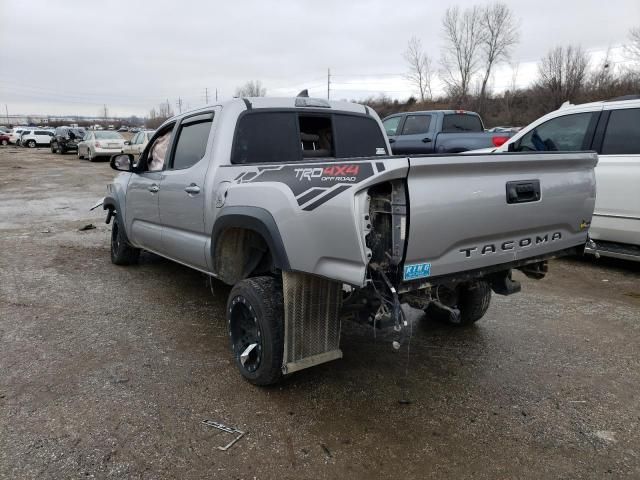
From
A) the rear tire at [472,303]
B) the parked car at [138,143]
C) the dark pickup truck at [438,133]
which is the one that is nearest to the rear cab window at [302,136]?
the rear tire at [472,303]

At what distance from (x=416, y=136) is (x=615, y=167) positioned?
23.3 ft

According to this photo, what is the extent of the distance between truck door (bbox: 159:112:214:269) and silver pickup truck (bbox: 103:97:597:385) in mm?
18

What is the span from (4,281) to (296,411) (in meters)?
4.47

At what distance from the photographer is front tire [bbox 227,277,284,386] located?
130 inches

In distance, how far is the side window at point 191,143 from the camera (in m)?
4.34

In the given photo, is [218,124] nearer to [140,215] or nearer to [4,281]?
[140,215]

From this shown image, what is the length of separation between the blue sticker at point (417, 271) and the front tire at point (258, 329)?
3.22 feet

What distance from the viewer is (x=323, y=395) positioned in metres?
3.44

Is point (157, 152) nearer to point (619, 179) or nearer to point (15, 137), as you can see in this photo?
point (619, 179)

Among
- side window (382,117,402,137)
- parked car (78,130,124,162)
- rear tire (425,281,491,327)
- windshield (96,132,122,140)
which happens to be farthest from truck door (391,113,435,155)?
windshield (96,132,122,140)

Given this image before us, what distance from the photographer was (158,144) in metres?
5.40

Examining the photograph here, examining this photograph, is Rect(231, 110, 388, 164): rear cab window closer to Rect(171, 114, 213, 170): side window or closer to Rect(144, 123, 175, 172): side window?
Rect(171, 114, 213, 170): side window

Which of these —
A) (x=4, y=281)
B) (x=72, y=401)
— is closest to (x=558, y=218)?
(x=72, y=401)

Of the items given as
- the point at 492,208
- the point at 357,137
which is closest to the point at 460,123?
the point at 357,137
